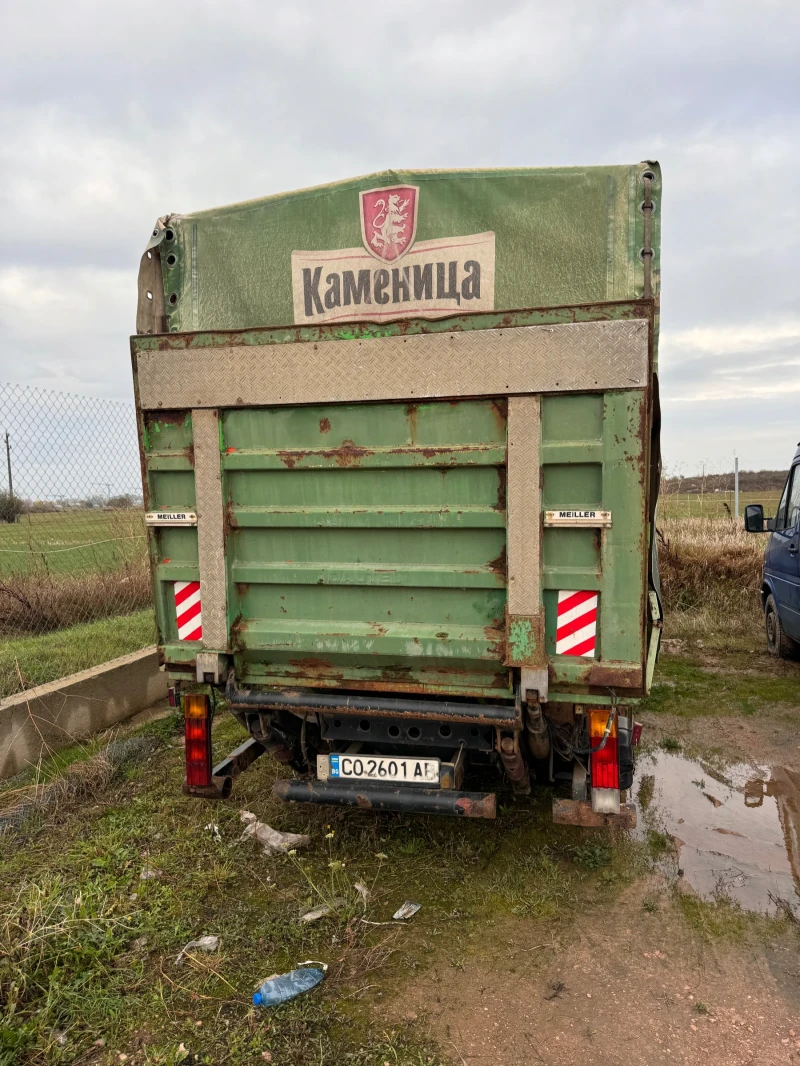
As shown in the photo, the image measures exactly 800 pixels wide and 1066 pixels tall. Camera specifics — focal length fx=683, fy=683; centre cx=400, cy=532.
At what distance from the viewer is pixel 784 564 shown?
257 inches

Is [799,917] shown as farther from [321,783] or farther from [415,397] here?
[415,397]

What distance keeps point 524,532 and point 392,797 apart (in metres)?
1.34

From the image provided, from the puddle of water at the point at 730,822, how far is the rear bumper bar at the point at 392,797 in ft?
3.77

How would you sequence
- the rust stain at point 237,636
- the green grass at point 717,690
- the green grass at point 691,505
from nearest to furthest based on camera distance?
the rust stain at point 237,636 < the green grass at point 717,690 < the green grass at point 691,505

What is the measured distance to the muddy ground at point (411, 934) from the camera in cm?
229

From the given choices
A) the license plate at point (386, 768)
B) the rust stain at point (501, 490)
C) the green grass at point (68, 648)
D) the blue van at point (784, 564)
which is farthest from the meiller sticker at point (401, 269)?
the blue van at point (784, 564)

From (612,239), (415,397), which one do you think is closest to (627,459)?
(415,397)

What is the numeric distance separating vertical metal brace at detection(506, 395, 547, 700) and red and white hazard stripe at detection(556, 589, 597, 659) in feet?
0.33

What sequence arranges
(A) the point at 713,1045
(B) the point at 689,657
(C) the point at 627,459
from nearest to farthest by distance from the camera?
(A) the point at 713,1045 → (C) the point at 627,459 → (B) the point at 689,657

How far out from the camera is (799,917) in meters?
2.95

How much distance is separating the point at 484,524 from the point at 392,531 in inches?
16.3

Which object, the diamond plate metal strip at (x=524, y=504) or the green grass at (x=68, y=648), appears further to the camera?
the green grass at (x=68, y=648)

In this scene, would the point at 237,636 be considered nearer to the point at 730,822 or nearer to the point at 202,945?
the point at 202,945

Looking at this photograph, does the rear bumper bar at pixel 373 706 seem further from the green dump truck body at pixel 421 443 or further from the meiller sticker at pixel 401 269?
the meiller sticker at pixel 401 269
